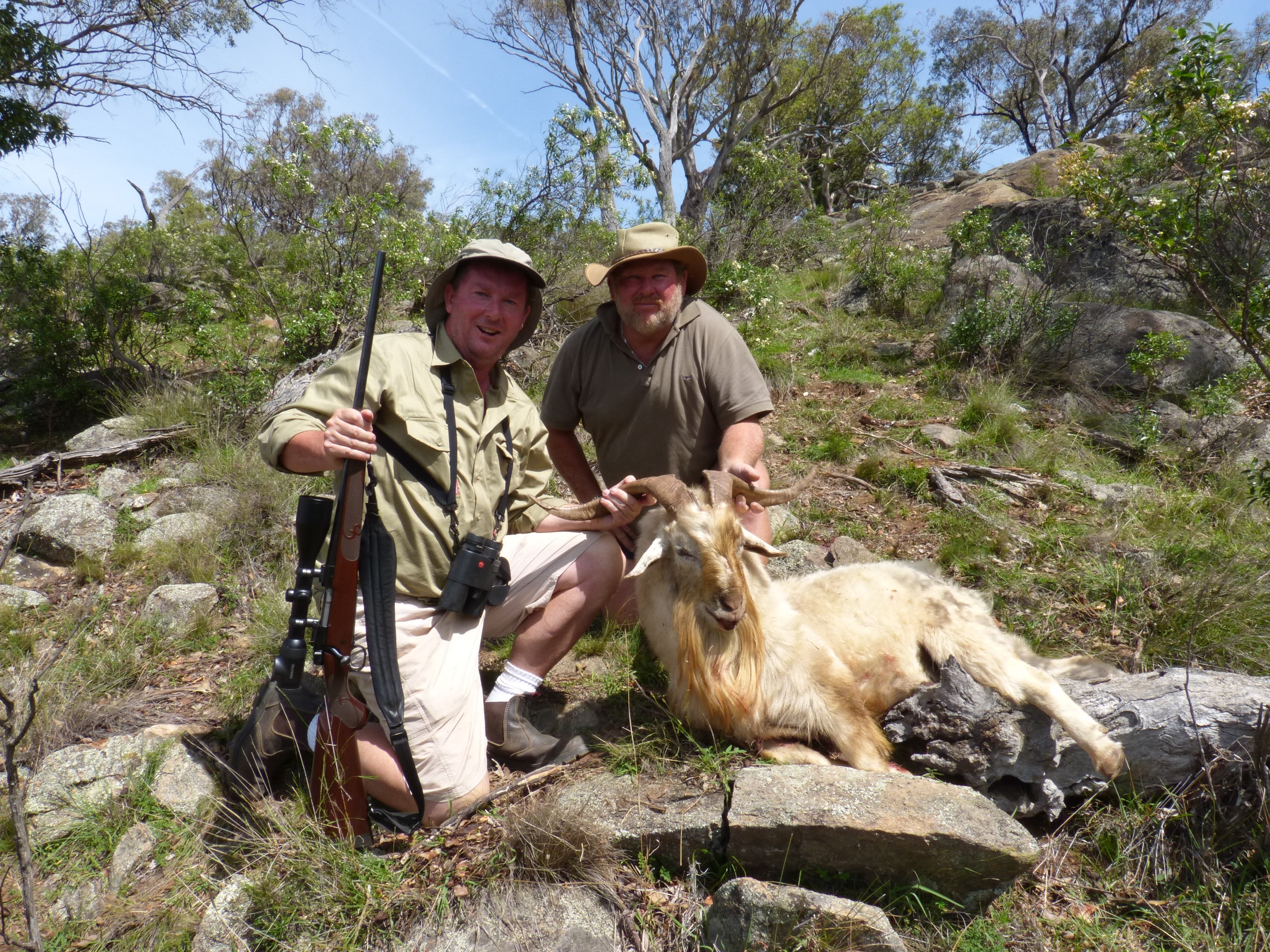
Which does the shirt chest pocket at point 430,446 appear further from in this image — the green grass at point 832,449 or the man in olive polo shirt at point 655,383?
the green grass at point 832,449

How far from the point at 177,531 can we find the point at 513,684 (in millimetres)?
4304

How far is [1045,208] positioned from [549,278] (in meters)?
8.63

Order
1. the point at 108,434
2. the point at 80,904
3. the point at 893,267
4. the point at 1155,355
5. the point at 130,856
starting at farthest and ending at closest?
the point at 893,267 → the point at 108,434 → the point at 1155,355 → the point at 130,856 → the point at 80,904

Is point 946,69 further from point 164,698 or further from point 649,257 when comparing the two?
point 164,698

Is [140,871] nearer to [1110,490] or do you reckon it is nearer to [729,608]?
[729,608]


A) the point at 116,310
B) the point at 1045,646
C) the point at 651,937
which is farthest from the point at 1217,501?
the point at 116,310

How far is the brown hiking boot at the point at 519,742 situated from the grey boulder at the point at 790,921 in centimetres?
132

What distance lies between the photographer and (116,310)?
1013 centimetres

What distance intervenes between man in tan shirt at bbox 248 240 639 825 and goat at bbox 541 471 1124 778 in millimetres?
477

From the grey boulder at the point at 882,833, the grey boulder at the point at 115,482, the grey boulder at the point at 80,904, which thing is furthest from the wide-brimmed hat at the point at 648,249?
the grey boulder at the point at 115,482

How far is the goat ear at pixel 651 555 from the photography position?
385 cm

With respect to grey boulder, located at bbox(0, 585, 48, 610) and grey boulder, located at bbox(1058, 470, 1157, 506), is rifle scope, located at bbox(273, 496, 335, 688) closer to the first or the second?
grey boulder, located at bbox(0, 585, 48, 610)

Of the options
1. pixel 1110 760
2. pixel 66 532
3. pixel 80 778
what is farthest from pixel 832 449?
pixel 66 532

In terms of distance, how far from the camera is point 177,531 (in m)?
6.57
